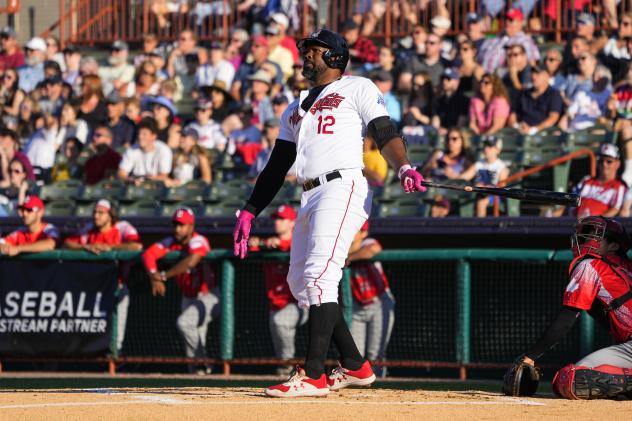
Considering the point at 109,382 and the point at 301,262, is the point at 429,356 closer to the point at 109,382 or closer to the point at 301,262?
the point at 109,382

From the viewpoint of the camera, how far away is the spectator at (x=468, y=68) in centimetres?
1346

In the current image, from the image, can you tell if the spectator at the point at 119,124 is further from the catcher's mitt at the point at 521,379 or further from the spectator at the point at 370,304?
the catcher's mitt at the point at 521,379

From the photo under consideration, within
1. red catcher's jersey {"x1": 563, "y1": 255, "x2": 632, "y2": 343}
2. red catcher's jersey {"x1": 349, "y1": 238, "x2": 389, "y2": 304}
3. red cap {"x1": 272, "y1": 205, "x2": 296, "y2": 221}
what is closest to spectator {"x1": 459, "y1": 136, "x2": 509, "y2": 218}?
red catcher's jersey {"x1": 349, "y1": 238, "x2": 389, "y2": 304}

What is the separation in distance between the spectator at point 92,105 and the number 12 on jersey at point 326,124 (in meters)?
9.14

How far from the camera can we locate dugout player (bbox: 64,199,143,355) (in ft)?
35.0

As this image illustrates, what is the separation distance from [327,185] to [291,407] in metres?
1.19

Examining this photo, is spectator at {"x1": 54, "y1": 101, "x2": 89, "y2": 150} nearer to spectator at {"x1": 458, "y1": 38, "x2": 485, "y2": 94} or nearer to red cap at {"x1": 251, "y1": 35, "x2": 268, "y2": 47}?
red cap at {"x1": 251, "y1": 35, "x2": 268, "y2": 47}

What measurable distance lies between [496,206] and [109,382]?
3.87 meters

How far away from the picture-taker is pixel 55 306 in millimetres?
10867

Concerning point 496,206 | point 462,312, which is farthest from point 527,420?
point 496,206

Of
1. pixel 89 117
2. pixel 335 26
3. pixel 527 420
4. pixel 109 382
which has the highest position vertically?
pixel 335 26

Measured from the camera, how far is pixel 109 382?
9.30m

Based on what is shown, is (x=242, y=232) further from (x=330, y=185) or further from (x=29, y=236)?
(x=29, y=236)

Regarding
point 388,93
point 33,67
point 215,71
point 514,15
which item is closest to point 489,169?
point 388,93
